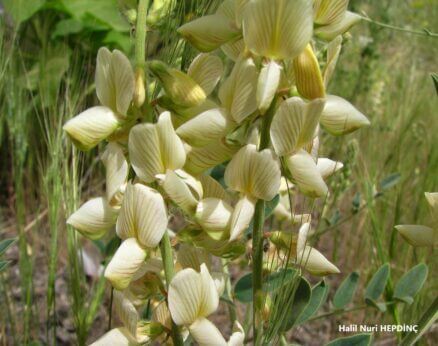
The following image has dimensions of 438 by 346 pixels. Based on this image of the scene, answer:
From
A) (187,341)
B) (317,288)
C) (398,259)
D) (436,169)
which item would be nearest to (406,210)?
(398,259)

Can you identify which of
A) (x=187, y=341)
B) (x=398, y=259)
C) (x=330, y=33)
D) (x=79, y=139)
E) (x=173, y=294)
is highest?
(x=330, y=33)

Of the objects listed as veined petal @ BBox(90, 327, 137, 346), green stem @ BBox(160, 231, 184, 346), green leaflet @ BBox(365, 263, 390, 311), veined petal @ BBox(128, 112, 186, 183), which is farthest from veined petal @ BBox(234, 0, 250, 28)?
green leaflet @ BBox(365, 263, 390, 311)

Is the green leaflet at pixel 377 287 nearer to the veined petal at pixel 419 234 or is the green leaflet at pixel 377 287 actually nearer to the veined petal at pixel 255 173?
the veined petal at pixel 419 234

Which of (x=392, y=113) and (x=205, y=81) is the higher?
(x=205, y=81)

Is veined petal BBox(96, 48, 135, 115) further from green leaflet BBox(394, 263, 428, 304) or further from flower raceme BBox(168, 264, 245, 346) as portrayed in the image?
green leaflet BBox(394, 263, 428, 304)

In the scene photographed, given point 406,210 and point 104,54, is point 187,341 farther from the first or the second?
point 406,210

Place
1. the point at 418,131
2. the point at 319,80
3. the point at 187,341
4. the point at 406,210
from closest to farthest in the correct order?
the point at 319,80
the point at 187,341
the point at 406,210
the point at 418,131

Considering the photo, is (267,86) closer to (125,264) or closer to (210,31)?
(210,31)
